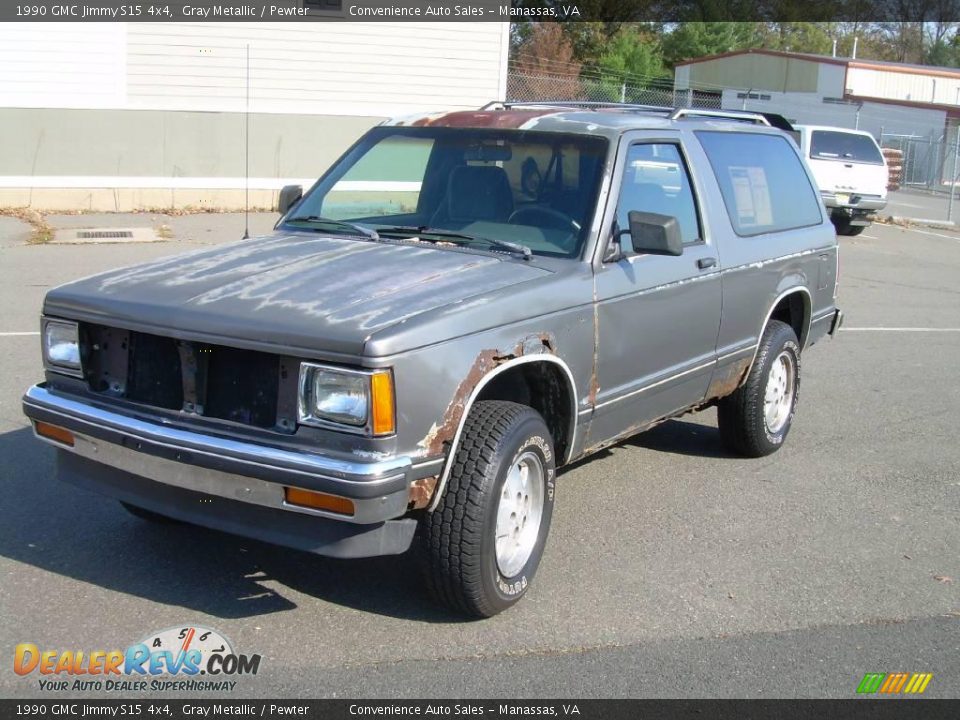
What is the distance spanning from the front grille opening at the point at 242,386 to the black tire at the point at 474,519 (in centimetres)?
71

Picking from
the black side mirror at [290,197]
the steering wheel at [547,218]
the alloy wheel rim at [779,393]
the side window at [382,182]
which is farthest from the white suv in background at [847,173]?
the steering wheel at [547,218]

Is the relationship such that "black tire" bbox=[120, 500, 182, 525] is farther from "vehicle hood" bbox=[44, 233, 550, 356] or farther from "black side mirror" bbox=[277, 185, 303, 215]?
"black side mirror" bbox=[277, 185, 303, 215]

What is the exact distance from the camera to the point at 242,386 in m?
3.97

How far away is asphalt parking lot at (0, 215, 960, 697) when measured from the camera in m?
3.93

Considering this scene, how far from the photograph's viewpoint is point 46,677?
3723 mm

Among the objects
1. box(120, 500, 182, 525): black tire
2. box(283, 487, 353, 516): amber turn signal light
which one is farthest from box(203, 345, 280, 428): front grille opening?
box(120, 500, 182, 525): black tire

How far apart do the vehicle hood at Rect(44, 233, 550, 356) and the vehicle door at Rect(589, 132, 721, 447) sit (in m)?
0.50

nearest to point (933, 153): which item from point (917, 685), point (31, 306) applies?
point (31, 306)

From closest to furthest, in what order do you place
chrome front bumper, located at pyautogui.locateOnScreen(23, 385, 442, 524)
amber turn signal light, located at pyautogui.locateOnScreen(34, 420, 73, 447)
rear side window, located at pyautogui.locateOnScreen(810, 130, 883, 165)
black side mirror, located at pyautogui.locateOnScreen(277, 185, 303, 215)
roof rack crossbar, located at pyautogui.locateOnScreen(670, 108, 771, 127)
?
1. chrome front bumper, located at pyautogui.locateOnScreen(23, 385, 442, 524)
2. amber turn signal light, located at pyautogui.locateOnScreen(34, 420, 73, 447)
3. black side mirror, located at pyautogui.locateOnScreen(277, 185, 303, 215)
4. roof rack crossbar, located at pyautogui.locateOnScreen(670, 108, 771, 127)
5. rear side window, located at pyautogui.locateOnScreen(810, 130, 883, 165)


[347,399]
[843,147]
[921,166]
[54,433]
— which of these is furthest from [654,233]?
[921,166]

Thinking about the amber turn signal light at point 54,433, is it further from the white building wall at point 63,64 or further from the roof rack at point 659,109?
the white building wall at point 63,64

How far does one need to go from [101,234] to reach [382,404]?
502 inches

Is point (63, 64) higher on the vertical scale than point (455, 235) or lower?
higher

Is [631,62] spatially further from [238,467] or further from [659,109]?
[238,467]
